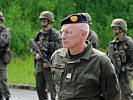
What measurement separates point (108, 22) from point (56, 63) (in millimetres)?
17839

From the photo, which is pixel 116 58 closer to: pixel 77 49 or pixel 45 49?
pixel 45 49

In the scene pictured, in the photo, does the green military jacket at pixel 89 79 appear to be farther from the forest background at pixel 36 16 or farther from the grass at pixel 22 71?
the forest background at pixel 36 16

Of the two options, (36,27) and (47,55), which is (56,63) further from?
(36,27)

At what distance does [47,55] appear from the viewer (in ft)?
33.3

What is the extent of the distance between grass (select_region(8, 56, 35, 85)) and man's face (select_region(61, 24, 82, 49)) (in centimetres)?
1078

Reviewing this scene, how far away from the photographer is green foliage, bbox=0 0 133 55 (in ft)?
65.0

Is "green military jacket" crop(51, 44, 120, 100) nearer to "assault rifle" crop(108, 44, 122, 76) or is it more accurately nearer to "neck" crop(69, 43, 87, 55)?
"neck" crop(69, 43, 87, 55)

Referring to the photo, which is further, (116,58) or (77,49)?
(116,58)

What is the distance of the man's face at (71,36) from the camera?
415 centimetres

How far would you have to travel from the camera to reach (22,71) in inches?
665

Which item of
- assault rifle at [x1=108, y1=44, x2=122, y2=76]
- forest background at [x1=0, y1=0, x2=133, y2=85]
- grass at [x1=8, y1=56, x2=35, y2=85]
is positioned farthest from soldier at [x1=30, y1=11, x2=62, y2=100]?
forest background at [x1=0, y1=0, x2=133, y2=85]

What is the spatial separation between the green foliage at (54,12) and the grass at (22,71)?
0.77 meters

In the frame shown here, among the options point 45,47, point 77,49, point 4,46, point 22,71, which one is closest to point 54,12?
point 22,71

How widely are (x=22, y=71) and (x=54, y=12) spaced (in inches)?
209
